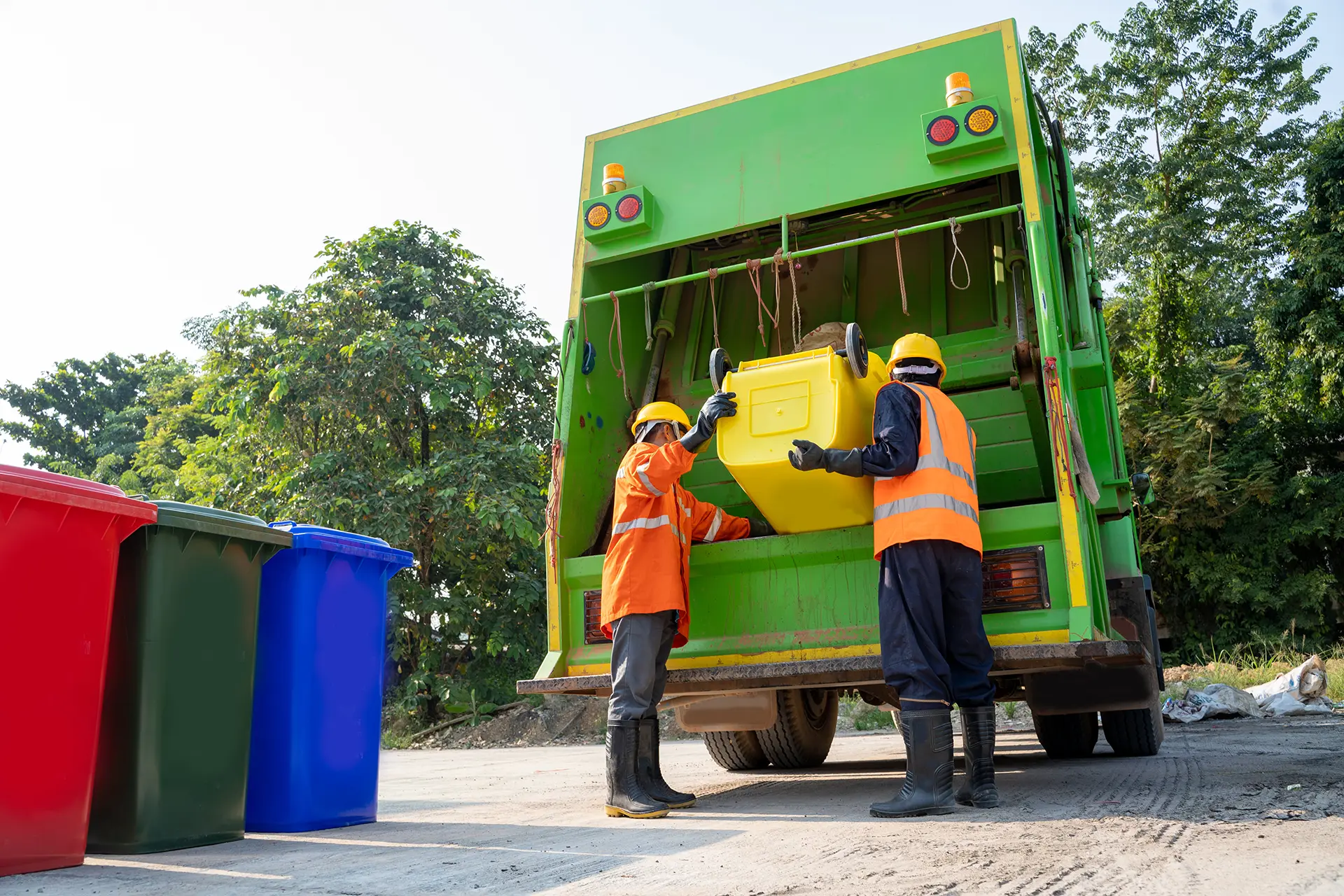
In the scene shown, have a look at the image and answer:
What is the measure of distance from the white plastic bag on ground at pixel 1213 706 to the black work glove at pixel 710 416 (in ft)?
21.1

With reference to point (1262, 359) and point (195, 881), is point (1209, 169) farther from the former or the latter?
point (195, 881)

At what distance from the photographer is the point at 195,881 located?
2.51 m

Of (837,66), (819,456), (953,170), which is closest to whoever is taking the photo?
(819,456)

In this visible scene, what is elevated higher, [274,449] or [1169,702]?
[274,449]

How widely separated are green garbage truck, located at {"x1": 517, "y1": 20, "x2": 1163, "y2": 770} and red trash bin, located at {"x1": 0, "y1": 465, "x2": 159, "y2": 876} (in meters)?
1.61

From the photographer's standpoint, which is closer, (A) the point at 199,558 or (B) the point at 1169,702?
(A) the point at 199,558

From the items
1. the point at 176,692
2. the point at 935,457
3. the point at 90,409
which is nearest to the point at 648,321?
the point at 935,457

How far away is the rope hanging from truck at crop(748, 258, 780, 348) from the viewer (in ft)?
13.9

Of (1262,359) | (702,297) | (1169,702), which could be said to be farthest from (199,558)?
(1262,359)

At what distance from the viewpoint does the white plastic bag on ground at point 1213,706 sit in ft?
27.8

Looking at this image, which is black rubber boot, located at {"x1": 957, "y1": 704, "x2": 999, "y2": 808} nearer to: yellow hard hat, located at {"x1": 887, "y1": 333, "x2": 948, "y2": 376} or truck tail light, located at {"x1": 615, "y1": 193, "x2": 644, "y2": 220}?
yellow hard hat, located at {"x1": 887, "y1": 333, "x2": 948, "y2": 376}

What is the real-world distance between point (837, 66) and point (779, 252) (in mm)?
898

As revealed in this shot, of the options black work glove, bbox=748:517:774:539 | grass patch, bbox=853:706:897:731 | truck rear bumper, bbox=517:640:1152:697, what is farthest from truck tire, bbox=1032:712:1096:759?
grass patch, bbox=853:706:897:731

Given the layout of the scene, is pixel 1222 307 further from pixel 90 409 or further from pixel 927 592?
pixel 90 409
